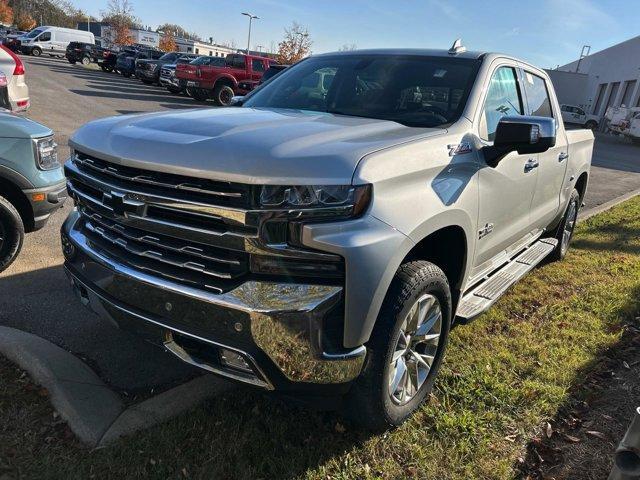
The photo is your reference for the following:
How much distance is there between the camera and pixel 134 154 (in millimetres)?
2357

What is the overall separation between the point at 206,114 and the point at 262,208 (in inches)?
42.9

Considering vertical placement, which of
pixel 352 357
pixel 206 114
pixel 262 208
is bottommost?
pixel 352 357

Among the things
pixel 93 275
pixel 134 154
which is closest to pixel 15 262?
pixel 93 275

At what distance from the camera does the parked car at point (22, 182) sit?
398 centimetres

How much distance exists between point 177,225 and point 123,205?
0.33 metres

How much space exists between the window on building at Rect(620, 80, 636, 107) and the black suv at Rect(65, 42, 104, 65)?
37.8 metres

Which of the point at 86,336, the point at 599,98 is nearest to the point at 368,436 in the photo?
the point at 86,336

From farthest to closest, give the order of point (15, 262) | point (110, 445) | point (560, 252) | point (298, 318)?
point (560, 252) → point (15, 262) → point (110, 445) → point (298, 318)

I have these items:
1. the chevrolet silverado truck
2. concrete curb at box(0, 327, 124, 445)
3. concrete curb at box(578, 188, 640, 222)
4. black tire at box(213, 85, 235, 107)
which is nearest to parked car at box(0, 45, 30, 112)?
concrete curb at box(0, 327, 124, 445)

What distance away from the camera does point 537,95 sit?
4.59m

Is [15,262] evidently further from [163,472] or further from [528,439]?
[528,439]

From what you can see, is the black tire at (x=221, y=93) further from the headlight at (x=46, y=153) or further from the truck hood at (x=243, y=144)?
the truck hood at (x=243, y=144)

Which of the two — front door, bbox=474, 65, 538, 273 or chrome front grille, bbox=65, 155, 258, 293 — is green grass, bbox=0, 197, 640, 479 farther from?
chrome front grille, bbox=65, 155, 258, 293

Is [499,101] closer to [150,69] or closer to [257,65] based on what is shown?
[257,65]
